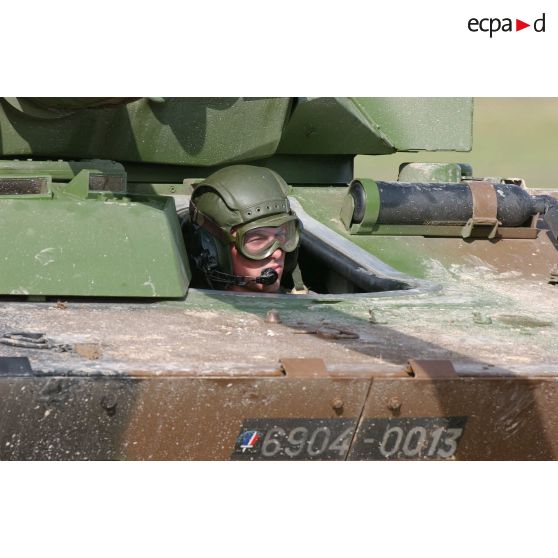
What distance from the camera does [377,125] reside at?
7105 mm

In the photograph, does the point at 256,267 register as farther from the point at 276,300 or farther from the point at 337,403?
the point at 337,403

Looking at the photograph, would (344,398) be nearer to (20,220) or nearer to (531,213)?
(20,220)

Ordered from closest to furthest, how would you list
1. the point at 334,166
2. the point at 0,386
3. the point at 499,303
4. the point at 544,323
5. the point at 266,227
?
1. the point at 0,386
2. the point at 544,323
3. the point at 499,303
4. the point at 266,227
5. the point at 334,166

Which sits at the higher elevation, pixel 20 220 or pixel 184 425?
pixel 20 220

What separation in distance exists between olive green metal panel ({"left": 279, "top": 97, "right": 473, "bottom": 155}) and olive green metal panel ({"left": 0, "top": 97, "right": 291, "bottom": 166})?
0.32 m

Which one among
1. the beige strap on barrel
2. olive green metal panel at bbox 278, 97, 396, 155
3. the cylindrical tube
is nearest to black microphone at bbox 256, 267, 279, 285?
the cylindrical tube

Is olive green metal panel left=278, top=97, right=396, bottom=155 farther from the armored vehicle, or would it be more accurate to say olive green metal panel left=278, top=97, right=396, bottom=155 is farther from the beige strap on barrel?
the beige strap on barrel

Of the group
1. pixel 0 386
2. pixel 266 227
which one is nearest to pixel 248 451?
pixel 0 386

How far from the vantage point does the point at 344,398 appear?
3967 millimetres

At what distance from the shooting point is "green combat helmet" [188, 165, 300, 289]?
5746mm

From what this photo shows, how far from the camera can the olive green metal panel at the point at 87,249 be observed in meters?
4.95

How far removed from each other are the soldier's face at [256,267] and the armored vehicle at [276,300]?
0.33 meters

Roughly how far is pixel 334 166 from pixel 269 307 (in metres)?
2.37

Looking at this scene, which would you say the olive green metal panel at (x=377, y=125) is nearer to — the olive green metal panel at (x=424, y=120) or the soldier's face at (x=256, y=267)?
the olive green metal panel at (x=424, y=120)
